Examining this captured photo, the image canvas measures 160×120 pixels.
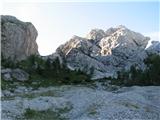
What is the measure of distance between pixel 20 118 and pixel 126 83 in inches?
2087

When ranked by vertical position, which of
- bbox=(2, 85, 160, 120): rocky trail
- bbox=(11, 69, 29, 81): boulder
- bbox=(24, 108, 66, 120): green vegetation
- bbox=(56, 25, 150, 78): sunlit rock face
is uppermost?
bbox=(56, 25, 150, 78): sunlit rock face

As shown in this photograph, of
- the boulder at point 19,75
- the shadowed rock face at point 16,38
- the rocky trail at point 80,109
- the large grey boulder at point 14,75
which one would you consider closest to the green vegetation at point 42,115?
the rocky trail at point 80,109

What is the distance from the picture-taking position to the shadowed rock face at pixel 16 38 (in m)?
142

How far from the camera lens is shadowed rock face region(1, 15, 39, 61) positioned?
466 feet

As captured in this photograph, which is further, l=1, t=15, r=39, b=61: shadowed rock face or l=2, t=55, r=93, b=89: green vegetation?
l=1, t=15, r=39, b=61: shadowed rock face

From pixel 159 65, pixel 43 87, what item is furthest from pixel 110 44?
pixel 43 87

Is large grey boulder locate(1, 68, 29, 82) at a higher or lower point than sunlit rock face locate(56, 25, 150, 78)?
lower

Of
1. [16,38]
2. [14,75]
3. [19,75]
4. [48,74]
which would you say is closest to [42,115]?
[14,75]

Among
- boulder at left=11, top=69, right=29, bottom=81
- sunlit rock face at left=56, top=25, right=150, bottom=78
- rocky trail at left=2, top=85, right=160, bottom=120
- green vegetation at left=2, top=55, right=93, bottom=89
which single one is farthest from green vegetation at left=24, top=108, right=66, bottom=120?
sunlit rock face at left=56, top=25, right=150, bottom=78

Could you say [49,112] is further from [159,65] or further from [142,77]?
[159,65]

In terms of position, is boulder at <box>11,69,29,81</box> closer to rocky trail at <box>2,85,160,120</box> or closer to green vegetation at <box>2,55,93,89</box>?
green vegetation at <box>2,55,93,89</box>

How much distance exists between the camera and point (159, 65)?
9556cm

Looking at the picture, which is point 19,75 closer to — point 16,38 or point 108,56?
point 16,38

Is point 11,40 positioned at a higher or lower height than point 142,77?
higher
